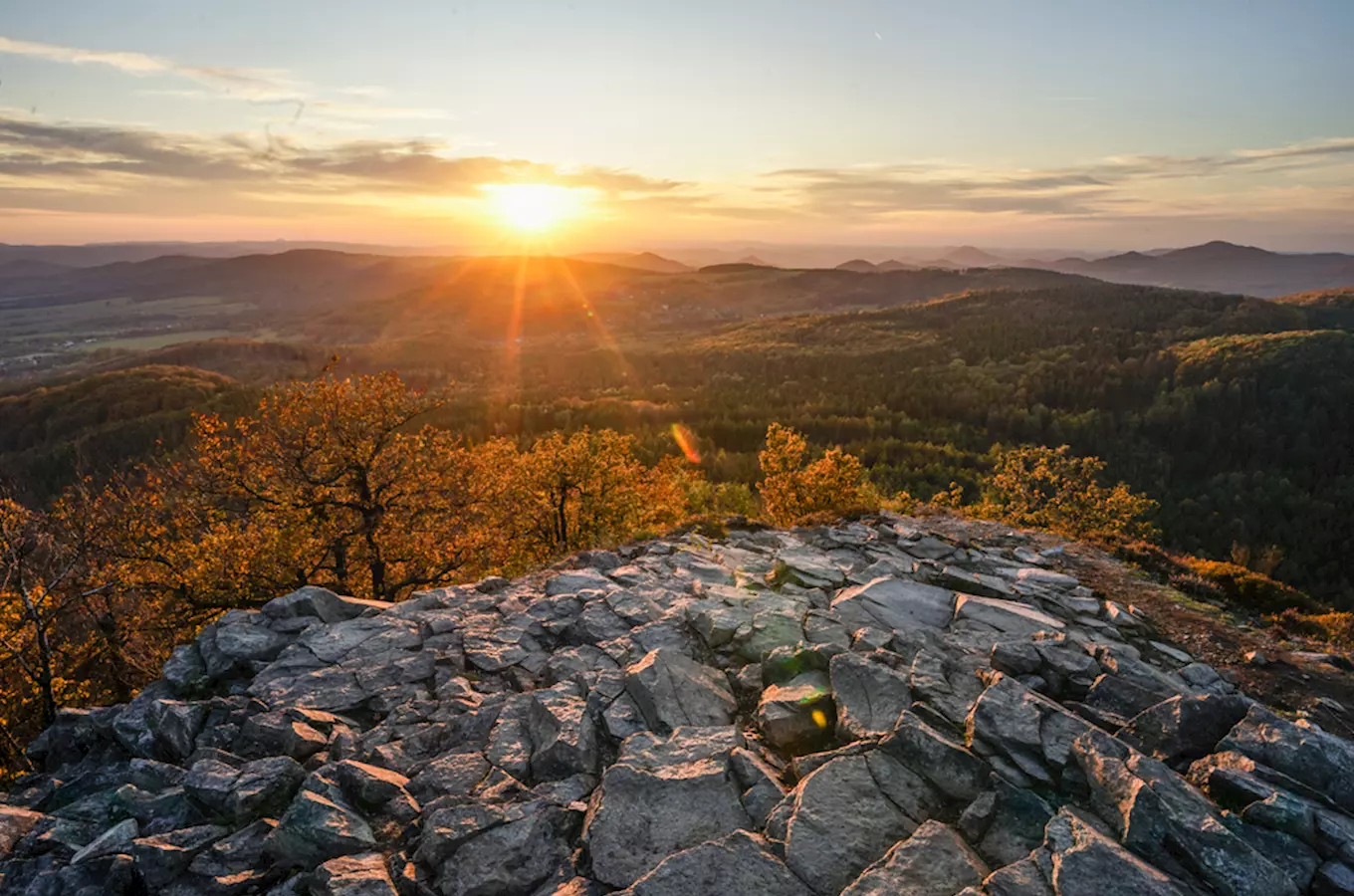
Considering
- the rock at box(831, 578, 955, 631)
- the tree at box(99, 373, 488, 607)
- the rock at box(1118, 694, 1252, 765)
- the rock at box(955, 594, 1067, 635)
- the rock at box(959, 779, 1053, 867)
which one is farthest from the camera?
the tree at box(99, 373, 488, 607)

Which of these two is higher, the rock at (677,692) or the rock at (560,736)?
the rock at (677,692)

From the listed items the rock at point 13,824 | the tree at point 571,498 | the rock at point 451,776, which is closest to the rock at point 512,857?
the rock at point 451,776

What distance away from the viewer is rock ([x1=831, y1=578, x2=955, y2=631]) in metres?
14.1

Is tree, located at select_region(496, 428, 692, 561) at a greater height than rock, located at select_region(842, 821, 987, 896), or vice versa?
rock, located at select_region(842, 821, 987, 896)

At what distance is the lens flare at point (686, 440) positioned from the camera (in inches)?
3276

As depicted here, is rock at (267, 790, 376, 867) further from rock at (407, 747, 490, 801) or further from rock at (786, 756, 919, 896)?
rock at (786, 756, 919, 896)

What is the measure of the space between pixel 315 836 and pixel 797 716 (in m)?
7.15

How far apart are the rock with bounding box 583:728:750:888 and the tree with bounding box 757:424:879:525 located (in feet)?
61.8

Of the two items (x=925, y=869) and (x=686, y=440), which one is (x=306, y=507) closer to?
(x=925, y=869)

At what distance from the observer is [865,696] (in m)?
10.5

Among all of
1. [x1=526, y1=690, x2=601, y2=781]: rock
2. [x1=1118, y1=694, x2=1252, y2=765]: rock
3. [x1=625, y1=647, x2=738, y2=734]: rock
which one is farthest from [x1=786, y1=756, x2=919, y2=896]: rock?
[x1=1118, y1=694, x2=1252, y2=765]: rock

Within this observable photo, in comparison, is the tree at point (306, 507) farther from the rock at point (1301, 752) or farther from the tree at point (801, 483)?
the rock at point (1301, 752)

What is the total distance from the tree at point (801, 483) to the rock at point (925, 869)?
1998 centimetres

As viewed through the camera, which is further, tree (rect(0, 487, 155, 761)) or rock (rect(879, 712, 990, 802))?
tree (rect(0, 487, 155, 761))
